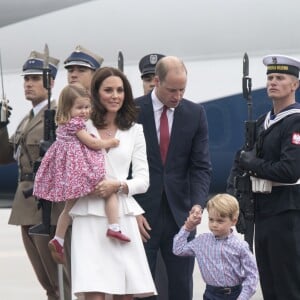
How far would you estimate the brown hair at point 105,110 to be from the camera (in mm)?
5312

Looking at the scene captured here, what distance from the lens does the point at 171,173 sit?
18.8 ft

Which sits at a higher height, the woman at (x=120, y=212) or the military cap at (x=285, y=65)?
the military cap at (x=285, y=65)

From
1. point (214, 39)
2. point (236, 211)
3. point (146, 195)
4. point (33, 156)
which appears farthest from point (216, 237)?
point (214, 39)

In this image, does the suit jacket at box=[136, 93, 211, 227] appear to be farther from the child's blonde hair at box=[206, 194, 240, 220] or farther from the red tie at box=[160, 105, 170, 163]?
the child's blonde hair at box=[206, 194, 240, 220]

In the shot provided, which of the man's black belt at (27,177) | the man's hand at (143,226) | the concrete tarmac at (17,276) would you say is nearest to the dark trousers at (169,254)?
the man's hand at (143,226)

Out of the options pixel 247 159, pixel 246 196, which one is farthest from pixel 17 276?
pixel 247 159

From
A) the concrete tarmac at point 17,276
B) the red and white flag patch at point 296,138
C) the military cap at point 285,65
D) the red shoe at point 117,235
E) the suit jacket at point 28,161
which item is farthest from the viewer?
the concrete tarmac at point 17,276

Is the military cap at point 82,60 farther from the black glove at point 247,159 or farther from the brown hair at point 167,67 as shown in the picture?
the black glove at point 247,159

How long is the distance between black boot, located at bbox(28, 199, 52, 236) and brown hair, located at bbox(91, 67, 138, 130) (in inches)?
35.3

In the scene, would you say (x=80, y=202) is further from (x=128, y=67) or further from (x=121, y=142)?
(x=128, y=67)

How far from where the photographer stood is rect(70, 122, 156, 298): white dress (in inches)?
202

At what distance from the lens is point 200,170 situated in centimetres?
579

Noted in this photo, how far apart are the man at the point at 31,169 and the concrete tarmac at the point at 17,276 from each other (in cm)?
88

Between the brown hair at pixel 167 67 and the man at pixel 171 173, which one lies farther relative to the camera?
the man at pixel 171 173
